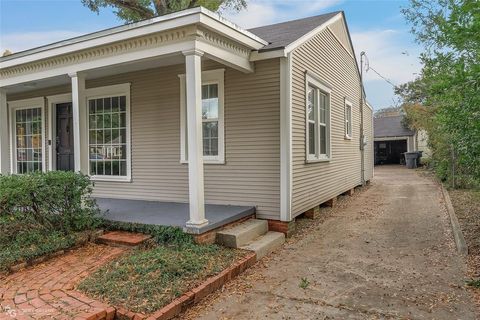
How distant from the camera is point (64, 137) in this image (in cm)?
838

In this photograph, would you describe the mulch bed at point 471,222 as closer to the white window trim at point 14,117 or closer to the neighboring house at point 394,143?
the white window trim at point 14,117

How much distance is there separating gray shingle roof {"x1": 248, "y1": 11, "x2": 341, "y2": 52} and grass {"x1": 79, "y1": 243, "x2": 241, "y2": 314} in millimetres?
3399

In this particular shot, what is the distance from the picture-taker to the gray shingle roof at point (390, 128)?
89.6ft

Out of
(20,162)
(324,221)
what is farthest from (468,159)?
(20,162)

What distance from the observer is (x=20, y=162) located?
923 cm

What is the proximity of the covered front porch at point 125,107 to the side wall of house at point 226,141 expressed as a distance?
0.11ft

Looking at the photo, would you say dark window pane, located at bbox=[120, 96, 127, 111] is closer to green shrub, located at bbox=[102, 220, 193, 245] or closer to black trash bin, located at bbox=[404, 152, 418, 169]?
green shrub, located at bbox=[102, 220, 193, 245]

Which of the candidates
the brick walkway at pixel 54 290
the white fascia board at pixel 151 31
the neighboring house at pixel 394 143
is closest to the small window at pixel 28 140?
the white fascia board at pixel 151 31

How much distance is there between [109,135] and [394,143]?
26.3 m

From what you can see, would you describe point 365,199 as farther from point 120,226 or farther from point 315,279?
point 120,226

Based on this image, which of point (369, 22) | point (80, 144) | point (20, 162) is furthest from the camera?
point (369, 22)

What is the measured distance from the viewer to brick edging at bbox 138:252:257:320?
302 centimetres

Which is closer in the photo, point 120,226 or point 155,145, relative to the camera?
point 120,226

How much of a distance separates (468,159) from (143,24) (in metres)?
4.72
